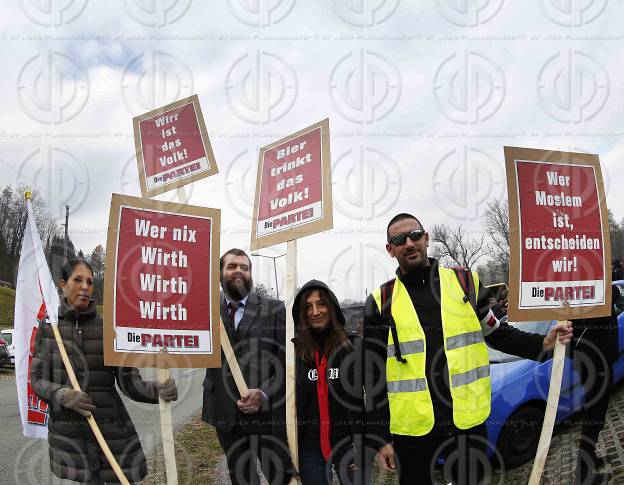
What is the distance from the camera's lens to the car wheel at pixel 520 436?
16.1 ft

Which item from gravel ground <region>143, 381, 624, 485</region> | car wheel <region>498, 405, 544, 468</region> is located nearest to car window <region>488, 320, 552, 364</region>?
car wheel <region>498, 405, 544, 468</region>

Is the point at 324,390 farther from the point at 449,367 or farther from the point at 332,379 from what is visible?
the point at 449,367

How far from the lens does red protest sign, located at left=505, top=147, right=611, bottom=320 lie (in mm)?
3057

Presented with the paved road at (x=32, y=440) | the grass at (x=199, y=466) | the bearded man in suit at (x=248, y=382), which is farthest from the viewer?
the paved road at (x=32, y=440)

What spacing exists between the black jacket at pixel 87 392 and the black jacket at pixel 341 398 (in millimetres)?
880

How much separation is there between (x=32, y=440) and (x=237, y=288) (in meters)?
5.13

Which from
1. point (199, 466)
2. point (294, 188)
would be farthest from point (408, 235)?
point (199, 466)

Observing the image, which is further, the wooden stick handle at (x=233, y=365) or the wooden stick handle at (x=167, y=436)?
the wooden stick handle at (x=233, y=365)

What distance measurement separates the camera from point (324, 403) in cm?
308

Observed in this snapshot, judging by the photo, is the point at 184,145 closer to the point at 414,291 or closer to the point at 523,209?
the point at 414,291

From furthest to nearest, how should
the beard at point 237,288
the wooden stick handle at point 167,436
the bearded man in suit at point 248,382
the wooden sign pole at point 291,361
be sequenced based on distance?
the beard at point 237,288 → the bearded man in suit at point 248,382 → the wooden sign pole at point 291,361 → the wooden stick handle at point 167,436

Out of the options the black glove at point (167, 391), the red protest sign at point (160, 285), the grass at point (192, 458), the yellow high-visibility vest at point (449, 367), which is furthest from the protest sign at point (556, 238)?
the grass at point (192, 458)

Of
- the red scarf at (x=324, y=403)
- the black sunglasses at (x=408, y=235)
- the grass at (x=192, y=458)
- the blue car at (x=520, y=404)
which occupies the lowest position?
the grass at (x=192, y=458)

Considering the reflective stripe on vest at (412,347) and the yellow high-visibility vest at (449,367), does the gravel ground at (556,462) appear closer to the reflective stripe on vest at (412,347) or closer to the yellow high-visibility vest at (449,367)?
the yellow high-visibility vest at (449,367)
